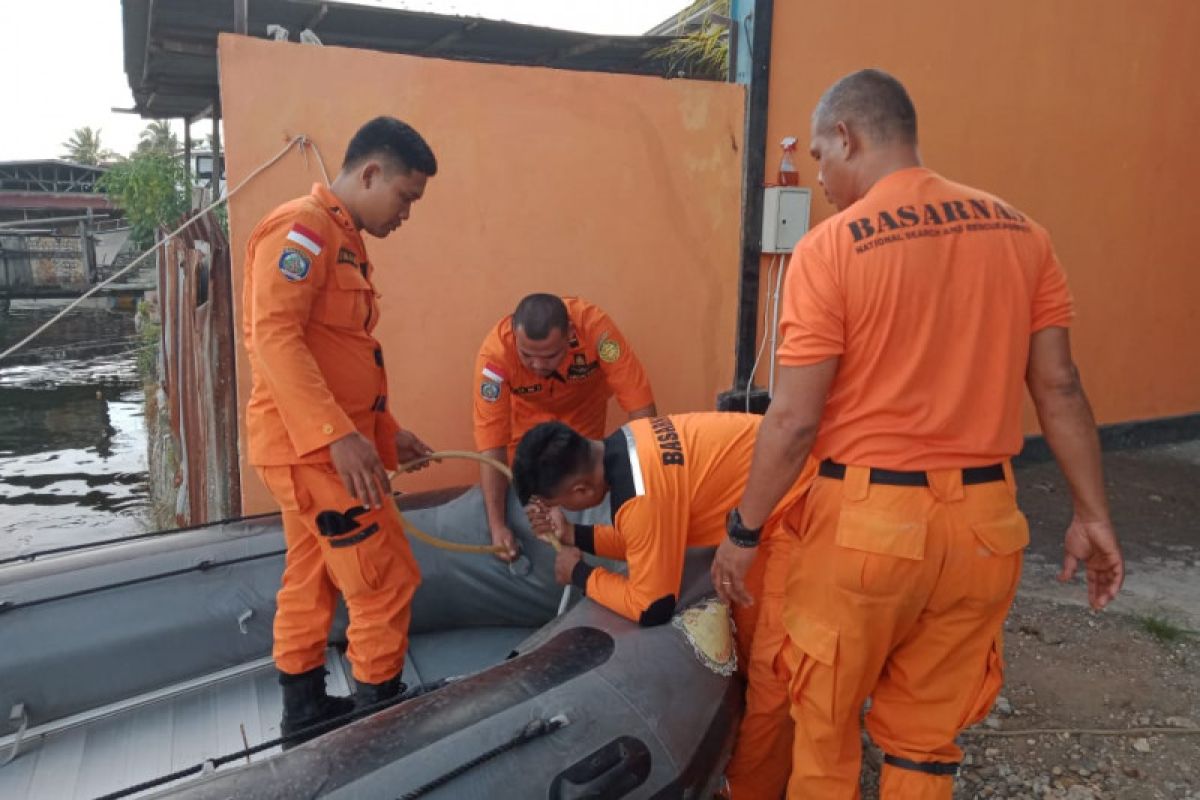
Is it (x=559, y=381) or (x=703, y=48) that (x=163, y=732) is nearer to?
(x=559, y=381)

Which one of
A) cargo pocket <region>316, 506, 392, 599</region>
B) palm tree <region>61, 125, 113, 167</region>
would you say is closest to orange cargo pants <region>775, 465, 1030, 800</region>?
cargo pocket <region>316, 506, 392, 599</region>

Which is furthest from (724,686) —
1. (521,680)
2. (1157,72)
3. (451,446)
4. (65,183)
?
(65,183)

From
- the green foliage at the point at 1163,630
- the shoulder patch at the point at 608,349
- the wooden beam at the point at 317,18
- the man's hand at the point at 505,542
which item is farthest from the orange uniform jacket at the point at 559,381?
the wooden beam at the point at 317,18

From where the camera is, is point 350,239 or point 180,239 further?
point 180,239

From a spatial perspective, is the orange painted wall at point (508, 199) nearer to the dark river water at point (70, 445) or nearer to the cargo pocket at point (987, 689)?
the cargo pocket at point (987, 689)

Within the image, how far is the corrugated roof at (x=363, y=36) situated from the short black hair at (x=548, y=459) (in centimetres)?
272

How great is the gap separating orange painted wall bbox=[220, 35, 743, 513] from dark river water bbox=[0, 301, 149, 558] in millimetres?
3751

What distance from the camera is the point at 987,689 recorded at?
161cm

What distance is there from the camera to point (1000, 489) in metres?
1.50

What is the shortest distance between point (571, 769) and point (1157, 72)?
5.69 m

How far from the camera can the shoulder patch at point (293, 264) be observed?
6.03ft

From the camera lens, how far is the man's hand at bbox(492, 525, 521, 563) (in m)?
2.58

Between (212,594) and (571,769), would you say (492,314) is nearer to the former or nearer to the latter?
(212,594)

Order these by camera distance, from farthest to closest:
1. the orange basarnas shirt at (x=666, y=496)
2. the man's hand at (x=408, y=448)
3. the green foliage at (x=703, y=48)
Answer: the green foliage at (x=703, y=48)
the man's hand at (x=408, y=448)
the orange basarnas shirt at (x=666, y=496)
